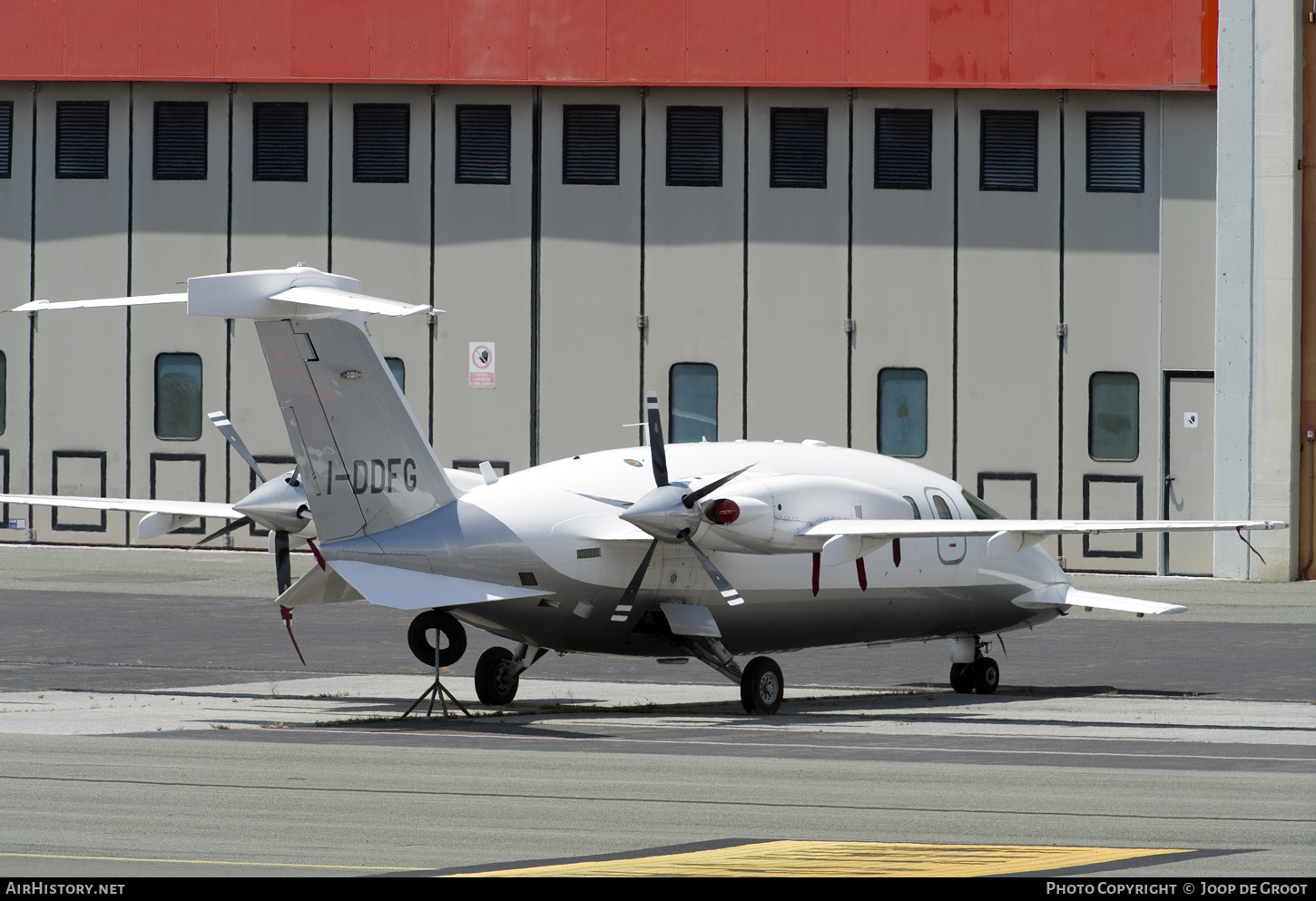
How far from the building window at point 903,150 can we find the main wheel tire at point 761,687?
21.8 metres

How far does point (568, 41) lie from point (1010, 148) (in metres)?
9.84

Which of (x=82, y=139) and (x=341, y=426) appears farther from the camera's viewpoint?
(x=82, y=139)

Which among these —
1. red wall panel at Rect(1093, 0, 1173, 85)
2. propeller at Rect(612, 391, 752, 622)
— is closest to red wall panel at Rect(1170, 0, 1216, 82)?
red wall panel at Rect(1093, 0, 1173, 85)

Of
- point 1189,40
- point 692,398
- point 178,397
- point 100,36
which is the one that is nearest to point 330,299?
point 692,398

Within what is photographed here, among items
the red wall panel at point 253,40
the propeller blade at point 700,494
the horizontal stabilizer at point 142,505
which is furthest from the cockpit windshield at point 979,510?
the red wall panel at point 253,40

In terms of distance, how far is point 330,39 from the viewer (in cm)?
4262

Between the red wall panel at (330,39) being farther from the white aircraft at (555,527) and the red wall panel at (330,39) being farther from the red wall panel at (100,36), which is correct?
the white aircraft at (555,527)

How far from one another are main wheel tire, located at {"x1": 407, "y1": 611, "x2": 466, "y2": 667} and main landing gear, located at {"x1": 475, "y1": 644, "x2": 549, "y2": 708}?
3.95 ft

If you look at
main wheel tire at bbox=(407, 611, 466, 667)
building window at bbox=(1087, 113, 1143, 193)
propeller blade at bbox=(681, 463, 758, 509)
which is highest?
building window at bbox=(1087, 113, 1143, 193)

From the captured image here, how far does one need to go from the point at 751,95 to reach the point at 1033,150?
20.3 feet

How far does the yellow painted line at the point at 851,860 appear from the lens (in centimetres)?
1105

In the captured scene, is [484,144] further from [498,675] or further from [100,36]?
[498,675]

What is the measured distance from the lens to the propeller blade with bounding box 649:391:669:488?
20766mm

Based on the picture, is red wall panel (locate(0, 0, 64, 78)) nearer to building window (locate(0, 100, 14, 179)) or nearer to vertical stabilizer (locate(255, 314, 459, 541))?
building window (locate(0, 100, 14, 179))
